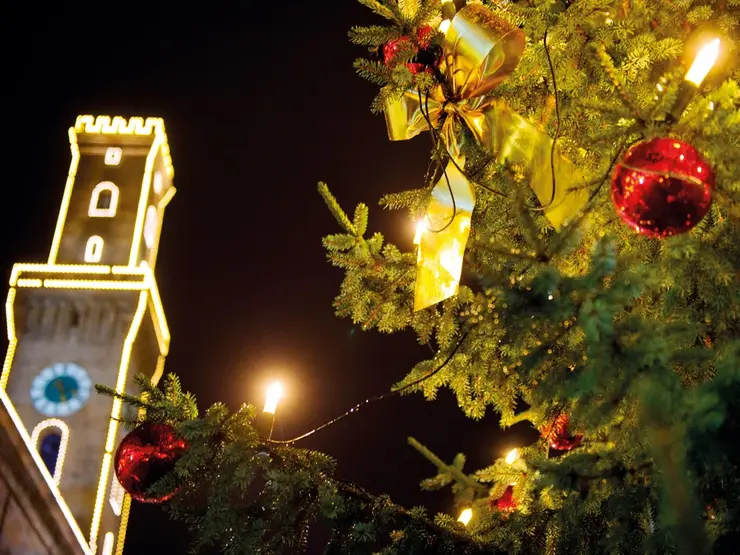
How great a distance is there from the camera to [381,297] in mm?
3273

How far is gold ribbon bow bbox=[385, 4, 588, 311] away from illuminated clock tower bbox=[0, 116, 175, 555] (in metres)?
16.8

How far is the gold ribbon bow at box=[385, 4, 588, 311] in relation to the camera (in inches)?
107

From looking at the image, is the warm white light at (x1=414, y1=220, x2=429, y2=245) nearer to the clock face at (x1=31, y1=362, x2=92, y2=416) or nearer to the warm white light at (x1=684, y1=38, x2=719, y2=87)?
the warm white light at (x1=684, y1=38, x2=719, y2=87)

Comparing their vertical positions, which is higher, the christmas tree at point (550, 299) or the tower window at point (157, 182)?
the tower window at point (157, 182)

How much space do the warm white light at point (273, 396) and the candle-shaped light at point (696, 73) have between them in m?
1.78

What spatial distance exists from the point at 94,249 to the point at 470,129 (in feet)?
63.6

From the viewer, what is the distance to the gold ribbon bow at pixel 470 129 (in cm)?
273

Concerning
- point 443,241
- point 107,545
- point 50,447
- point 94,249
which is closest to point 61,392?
point 50,447

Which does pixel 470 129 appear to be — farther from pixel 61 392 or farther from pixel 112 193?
pixel 112 193

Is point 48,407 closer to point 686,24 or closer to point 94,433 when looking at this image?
point 94,433

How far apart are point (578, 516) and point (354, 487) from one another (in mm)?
783

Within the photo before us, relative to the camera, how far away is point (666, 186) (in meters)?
1.84

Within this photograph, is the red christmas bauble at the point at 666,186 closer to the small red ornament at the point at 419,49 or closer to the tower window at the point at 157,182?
the small red ornament at the point at 419,49

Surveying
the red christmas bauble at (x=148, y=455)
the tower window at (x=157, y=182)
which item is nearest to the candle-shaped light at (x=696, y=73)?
the red christmas bauble at (x=148, y=455)
